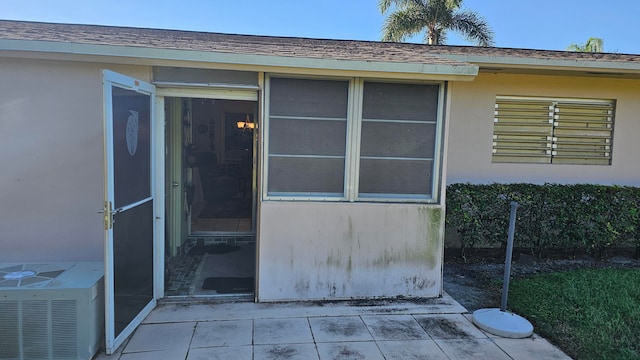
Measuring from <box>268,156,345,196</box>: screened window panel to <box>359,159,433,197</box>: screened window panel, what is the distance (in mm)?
257

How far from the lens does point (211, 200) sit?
28.2 feet

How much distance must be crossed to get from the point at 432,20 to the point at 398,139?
1331 centimetres

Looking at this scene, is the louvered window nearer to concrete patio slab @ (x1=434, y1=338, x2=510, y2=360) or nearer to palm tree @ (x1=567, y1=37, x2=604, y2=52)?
concrete patio slab @ (x1=434, y1=338, x2=510, y2=360)

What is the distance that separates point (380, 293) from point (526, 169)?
10.5 feet

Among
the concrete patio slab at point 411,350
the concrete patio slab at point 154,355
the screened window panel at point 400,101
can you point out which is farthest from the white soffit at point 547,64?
the concrete patio slab at point 154,355

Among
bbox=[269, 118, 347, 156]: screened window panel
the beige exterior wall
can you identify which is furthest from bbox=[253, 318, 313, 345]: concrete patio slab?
the beige exterior wall

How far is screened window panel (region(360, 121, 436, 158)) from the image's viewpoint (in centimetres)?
401

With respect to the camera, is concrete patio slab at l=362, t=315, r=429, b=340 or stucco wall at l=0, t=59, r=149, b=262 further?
stucco wall at l=0, t=59, r=149, b=262

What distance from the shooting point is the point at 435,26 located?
15.6 meters

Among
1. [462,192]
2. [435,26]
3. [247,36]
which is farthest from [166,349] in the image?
[435,26]

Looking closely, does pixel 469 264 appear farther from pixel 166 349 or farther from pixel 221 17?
pixel 221 17

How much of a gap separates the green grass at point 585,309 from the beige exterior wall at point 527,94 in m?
1.51

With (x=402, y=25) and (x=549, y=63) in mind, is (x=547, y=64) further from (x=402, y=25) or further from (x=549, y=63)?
(x=402, y=25)

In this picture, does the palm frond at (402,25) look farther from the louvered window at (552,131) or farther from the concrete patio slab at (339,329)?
the concrete patio slab at (339,329)
